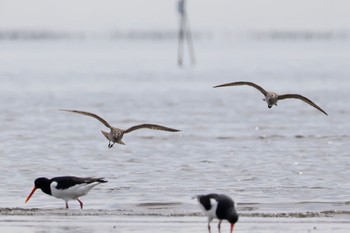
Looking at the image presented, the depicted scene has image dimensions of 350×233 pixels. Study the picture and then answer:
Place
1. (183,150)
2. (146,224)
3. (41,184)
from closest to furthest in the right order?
(146,224)
(41,184)
(183,150)

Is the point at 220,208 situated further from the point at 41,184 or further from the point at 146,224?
the point at 41,184

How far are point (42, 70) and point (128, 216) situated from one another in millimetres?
70092

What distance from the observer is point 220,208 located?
15.8 meters

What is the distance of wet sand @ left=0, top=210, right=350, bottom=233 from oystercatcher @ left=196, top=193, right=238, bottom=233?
0.60 metres

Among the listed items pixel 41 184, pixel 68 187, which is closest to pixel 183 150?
pixel 41 184

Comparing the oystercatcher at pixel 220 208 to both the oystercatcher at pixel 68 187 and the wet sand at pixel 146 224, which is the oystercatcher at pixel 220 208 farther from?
the oystercatcher at pixel 68 187

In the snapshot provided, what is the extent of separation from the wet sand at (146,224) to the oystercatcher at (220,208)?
1.97 feet

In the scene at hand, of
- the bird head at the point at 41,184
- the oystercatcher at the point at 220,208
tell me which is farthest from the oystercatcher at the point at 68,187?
the oystercatcher at the point at 220,208

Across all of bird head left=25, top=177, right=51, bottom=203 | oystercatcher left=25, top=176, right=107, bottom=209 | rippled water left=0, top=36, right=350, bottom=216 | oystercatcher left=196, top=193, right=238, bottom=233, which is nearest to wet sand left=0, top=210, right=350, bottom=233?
oystercatcher left=196, top=193, right=238, bottom=233

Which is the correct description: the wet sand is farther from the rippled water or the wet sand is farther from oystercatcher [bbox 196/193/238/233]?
the rippled water

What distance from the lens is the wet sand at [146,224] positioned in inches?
660

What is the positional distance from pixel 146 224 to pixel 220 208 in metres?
1.80

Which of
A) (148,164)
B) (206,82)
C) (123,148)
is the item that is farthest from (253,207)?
(206,82)

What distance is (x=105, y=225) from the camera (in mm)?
17188
